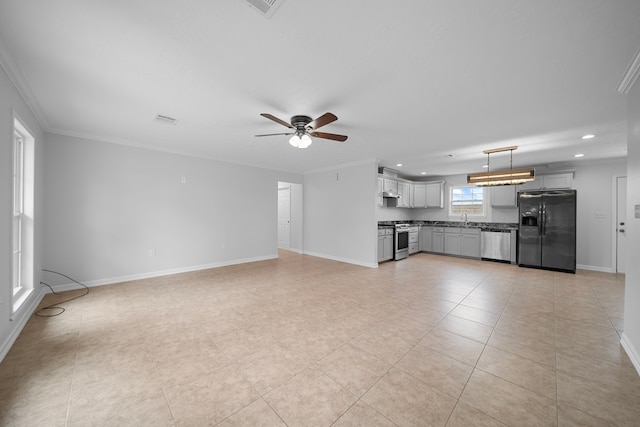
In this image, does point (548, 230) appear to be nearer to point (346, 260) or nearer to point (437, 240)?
point (437, 240)

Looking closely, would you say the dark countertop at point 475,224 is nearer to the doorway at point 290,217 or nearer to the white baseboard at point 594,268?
the white baseboard at point 594,268

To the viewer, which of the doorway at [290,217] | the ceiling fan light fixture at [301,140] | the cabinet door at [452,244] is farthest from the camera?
the doorway at [290,217]

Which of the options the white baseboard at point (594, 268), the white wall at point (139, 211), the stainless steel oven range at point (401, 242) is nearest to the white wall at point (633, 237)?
the stainless steel oven range at point (401, 242)

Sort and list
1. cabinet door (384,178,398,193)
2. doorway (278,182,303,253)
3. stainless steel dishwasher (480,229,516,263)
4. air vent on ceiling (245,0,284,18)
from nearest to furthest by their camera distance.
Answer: air vent on ceiling (245,0,284,18)
stainless steel dishwasher (480,229,516,263)
cabinet door (384,178,398,193)
doorway (278,182,303,253)

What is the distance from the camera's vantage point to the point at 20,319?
2.60m

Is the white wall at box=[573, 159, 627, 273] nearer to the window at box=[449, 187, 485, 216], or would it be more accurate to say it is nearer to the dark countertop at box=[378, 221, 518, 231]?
the dark countertop at box=[378, 221, 518, 231]

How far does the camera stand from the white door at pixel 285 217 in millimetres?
7992

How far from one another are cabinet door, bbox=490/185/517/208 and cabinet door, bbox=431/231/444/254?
164 cm

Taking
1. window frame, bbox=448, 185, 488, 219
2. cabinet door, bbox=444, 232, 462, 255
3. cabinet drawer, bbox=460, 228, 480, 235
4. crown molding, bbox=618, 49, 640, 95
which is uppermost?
crown molding, bbox=618, 49, 640, 95

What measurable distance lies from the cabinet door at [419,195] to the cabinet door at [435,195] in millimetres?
99

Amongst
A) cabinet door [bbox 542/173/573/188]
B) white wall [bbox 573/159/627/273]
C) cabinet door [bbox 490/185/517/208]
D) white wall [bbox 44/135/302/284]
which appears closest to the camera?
white wall [bbox 44/135/302/284]

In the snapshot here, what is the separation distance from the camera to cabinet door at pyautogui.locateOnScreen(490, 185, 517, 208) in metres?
6.28

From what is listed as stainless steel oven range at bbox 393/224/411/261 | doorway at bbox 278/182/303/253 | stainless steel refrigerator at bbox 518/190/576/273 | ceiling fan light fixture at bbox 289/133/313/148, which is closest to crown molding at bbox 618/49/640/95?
ceiling fan light fixture at bbox 289/133/313/148

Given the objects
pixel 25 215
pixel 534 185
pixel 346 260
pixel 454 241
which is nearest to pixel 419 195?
pixel 454 241
